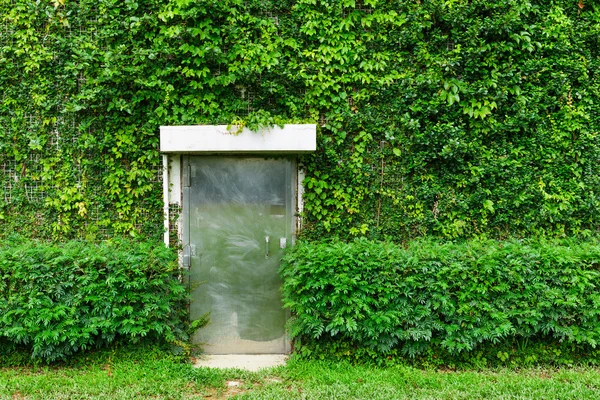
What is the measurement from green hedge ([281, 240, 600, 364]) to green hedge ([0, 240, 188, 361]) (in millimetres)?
1471

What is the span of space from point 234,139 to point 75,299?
227cm

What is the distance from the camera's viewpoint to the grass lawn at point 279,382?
144 inches

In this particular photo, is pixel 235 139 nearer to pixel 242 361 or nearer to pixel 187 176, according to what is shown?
pixel 187 176

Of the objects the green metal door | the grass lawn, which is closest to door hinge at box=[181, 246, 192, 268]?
the green metal door

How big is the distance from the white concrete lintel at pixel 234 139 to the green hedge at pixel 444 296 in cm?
123

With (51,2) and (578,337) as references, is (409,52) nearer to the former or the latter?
(578,337)

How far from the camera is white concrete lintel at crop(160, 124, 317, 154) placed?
4531mm

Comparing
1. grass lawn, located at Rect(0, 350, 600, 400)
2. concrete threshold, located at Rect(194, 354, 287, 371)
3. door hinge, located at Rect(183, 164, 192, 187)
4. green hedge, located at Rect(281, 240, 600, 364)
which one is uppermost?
door hinge, located at Rect(183, 164, 192, 187)

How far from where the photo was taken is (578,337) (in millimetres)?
4223

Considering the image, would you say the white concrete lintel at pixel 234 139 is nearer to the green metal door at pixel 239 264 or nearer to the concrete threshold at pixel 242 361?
the green metal door at pixel 239 264

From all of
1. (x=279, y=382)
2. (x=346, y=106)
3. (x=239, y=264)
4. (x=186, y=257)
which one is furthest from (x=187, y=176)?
(x=279, y=382)

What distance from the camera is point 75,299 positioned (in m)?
4.03

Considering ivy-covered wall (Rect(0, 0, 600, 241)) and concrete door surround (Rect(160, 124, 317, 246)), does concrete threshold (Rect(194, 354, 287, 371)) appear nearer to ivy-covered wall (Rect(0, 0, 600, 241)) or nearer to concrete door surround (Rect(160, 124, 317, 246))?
ivy-covered wall (Rect(0, 0, 600, 241))

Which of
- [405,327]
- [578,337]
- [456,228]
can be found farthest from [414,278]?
[578,337]
